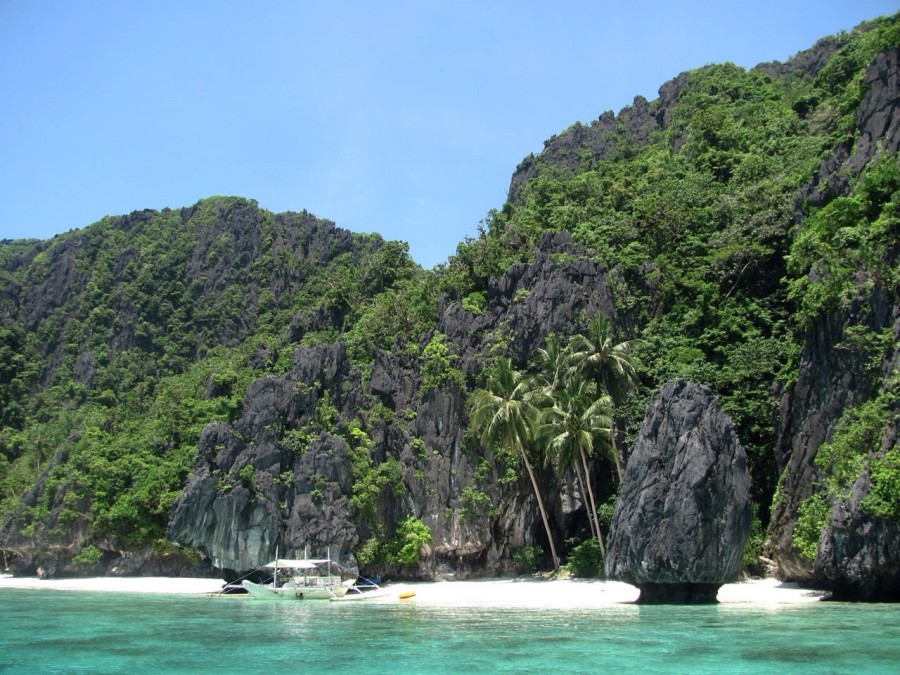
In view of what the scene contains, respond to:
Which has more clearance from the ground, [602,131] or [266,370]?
[602,131]

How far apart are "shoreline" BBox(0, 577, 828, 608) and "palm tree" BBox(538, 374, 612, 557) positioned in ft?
10.3

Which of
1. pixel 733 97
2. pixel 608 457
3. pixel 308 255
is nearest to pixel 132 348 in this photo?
pixel 308 255

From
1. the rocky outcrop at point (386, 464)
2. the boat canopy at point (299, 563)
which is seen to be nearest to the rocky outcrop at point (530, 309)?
the rocky outcrop at point (386, 464)

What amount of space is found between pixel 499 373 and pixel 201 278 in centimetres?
5665

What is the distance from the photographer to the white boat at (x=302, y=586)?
117 ft

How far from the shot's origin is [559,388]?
40.2 meters

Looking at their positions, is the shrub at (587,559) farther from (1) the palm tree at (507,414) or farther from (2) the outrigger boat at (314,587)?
(2) the outrigger boat at (314,587)

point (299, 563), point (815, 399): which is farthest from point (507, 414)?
point (815, 399)

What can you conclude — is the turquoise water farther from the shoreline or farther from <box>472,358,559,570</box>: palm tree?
<box>472,358,559,570</box>: palm tree

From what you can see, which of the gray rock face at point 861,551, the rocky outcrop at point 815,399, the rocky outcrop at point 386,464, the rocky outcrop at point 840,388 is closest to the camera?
the gray rock face at point 861,551

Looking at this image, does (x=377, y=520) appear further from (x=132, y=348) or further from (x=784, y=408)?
(x=132, y=348)

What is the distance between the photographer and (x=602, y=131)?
291 ft

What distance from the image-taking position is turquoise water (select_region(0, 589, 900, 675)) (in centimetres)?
1652

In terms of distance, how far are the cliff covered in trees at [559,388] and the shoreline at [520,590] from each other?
3.95 feet
